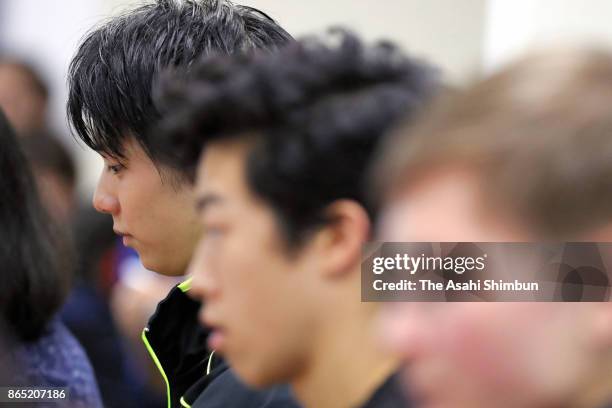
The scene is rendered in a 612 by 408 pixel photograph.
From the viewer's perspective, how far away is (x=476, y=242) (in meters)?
1.06

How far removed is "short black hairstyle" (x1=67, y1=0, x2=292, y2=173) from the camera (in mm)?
2025

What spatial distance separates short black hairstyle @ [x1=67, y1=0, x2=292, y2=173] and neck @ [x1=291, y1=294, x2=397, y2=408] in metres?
0.77

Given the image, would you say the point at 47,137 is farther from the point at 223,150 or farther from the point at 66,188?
the point at 223,150

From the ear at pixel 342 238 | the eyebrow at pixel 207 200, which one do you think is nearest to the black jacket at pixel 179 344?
the eyebrow at pixel 207 200

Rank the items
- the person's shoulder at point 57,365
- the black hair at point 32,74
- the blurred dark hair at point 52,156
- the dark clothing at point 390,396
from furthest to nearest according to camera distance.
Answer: the black hair at point 32,74 → the blurred dark hair at point 52,156 → the person's shoulder at point 57,365 → the dark clothing at point 390,396

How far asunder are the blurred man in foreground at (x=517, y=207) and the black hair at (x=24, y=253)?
4.69ft

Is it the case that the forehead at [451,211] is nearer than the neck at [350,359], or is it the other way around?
the forehead at [451,211]

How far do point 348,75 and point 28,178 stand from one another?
123 centimetres

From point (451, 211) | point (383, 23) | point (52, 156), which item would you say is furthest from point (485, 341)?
point (383, 23)

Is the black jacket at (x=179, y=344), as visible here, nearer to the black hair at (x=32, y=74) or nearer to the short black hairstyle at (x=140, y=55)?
the short black hairstyle at (x=140, y=55)

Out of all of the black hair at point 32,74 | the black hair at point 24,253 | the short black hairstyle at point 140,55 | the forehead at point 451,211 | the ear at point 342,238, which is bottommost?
the forehead at point 451,211

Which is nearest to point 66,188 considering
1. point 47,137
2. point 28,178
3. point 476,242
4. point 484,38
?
point 47,137

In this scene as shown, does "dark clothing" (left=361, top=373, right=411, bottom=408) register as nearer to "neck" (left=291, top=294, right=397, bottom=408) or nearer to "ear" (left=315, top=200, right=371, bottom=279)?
"neck" (left=291, top=294, right=397, bottom=408)

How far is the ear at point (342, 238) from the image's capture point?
131 cm
